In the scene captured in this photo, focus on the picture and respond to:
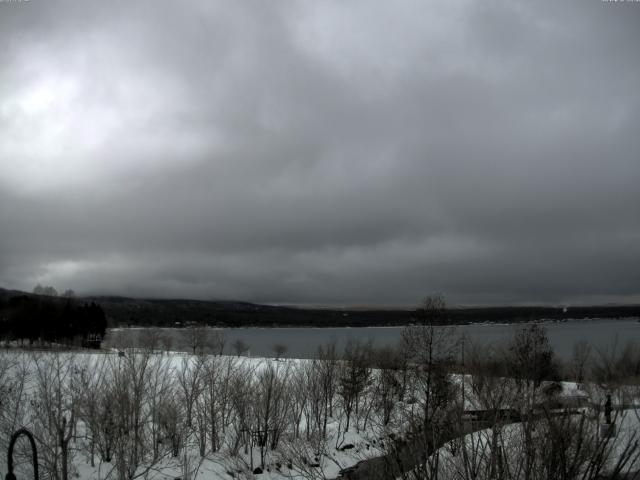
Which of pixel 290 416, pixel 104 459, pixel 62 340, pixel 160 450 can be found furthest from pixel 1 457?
pixel 62 340

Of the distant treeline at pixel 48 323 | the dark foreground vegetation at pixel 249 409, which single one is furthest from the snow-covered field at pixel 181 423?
the distant treeline at pixel 48 323

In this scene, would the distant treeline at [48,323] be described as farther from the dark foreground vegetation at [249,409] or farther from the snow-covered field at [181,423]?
the snow-covered field at [181,423]

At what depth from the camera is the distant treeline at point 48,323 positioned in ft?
336

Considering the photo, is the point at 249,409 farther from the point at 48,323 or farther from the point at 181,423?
the point at 48,323

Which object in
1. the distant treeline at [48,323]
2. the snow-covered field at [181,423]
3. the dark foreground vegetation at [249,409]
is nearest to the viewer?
the dark foreground vegetation at [249,409]

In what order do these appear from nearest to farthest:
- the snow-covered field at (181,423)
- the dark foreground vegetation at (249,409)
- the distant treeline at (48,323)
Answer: the dark foreground vegetation at (249,409) → the snow-covered field at (181,423) → the distant treeline at (48,323)

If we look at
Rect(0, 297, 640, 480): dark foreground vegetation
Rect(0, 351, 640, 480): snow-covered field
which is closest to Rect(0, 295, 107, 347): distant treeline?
Rect(0, 297, 640, 480): dark foreground vegetation

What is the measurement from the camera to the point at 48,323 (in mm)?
105875

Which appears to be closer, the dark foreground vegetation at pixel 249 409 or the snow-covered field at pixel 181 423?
the dark foreground vegetation at pixel 249 409

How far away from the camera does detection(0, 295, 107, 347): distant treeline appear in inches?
4038

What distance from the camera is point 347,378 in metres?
46.5

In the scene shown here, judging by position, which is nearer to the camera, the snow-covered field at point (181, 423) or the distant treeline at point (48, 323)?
the snow-covered field at point (181, 423)

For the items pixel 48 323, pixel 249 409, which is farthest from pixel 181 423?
pixel 48 323

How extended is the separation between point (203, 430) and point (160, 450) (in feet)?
9.31
